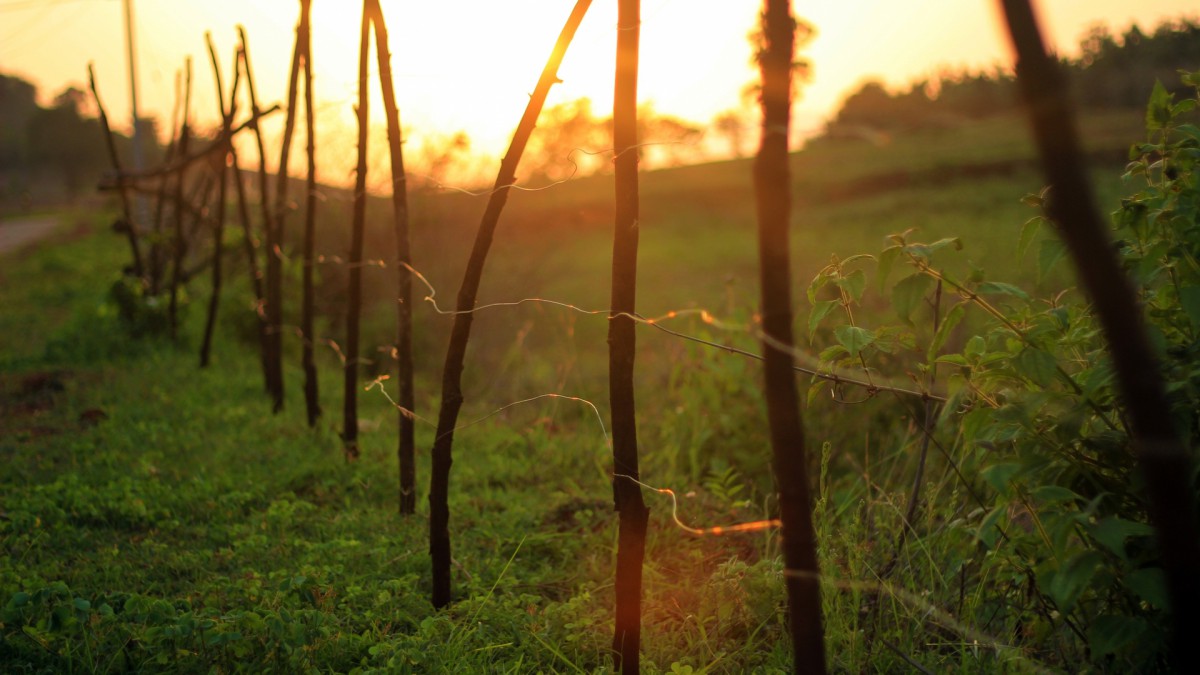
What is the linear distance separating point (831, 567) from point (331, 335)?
8.04m

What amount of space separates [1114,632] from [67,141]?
139 feet

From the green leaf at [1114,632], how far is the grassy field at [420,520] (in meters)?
0.33

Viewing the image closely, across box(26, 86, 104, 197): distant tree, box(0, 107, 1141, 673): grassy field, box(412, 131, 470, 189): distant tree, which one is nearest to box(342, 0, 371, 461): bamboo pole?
box(0, 107, 1141, 673): grassy field

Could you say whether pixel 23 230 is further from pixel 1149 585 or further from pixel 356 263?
pixel 1149 585

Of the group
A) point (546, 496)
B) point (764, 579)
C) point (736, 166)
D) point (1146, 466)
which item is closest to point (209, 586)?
point (546, 496)

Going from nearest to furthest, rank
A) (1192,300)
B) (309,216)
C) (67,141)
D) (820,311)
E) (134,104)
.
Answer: (1192,300) → (820,311) → (309,216) → (134,104) → (67,141)

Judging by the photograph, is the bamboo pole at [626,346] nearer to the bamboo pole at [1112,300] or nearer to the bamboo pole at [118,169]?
the bamboo pole at [1112,300]

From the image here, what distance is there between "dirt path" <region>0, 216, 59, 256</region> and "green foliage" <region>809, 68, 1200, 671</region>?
16259 millimetres

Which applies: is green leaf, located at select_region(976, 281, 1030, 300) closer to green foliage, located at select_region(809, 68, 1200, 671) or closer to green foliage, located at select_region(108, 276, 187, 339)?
green foliage, located at select_region(809, 68, 1200, 671)

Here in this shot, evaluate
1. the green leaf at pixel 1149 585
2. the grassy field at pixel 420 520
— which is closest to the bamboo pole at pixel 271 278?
the grassy field at pixel 420 520

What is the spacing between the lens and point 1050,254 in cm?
195

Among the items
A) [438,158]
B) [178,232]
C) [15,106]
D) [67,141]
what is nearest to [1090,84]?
[438,158]

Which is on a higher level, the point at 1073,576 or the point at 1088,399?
the point at 1088,399

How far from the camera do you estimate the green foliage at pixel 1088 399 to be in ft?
5.73
